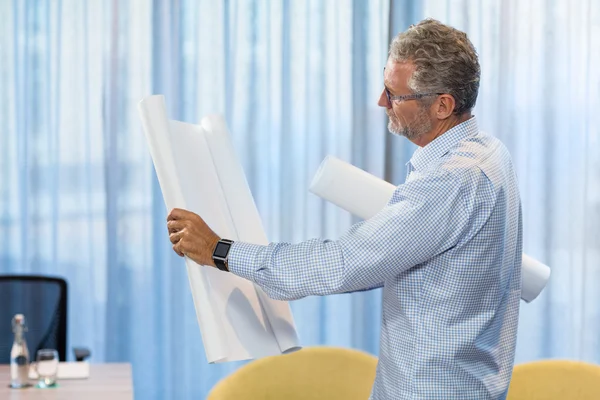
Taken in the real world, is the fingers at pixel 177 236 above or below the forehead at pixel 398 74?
below

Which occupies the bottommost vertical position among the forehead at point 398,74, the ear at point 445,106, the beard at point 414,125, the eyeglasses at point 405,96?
the beard at point 414,125

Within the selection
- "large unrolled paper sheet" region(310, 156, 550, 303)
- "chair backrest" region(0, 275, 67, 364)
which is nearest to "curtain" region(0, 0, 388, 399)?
"chair backrest" region(0, 275, 67, 364)

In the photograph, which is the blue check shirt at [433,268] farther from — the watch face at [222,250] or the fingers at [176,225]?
the fingers at [176,225]

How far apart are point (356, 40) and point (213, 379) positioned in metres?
1.61

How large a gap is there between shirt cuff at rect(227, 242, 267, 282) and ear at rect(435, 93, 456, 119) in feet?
1.57

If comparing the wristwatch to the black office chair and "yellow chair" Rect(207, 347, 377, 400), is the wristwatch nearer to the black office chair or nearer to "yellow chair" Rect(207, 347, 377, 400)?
"yellow chair" Rect(207, 347, 377, 400)

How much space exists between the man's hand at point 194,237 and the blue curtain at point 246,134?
1.95 meters

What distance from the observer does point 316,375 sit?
8.61 ft

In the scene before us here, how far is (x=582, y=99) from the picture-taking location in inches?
155

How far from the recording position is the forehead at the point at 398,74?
185cm

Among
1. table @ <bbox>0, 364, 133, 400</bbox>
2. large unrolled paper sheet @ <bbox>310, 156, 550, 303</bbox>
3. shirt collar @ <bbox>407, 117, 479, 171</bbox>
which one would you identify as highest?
shirt collar @ <bbox>407, 117, 479, 171</bbox>

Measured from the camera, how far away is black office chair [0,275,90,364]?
11.0 ft

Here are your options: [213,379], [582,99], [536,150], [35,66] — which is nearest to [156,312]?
[213,379]

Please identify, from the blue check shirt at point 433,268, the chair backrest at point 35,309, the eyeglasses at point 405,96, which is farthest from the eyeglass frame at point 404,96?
the chair backrest at point 35,309
